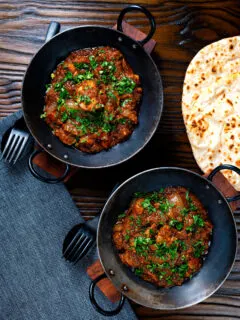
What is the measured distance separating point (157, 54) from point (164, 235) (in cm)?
108

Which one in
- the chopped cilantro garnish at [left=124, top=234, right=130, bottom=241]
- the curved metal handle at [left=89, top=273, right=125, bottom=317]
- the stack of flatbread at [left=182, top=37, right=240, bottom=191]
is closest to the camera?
the curved metal handle at [left=89, top=273, right=125, bottom=317]

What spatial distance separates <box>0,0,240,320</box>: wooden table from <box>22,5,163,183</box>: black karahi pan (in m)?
0.14

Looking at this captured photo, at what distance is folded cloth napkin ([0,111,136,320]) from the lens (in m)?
2.59

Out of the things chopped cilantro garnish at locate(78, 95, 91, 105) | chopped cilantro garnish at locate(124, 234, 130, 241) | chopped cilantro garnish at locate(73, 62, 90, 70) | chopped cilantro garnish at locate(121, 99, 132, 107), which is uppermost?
chopped cilantro garnish at locate(73, 62, 90, 70)

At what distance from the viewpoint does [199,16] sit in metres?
2.65

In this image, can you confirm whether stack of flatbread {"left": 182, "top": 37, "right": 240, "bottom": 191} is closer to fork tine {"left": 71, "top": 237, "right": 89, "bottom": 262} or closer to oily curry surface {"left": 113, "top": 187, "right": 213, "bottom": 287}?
oily curry surface {"left": 113, "top": 187, "right": 213, "bottom": 287}

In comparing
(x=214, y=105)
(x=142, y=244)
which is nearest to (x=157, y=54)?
(x=214, y=105)

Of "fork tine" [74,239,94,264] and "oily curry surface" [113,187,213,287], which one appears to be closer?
"oily curry surface" [113,187,213,287]

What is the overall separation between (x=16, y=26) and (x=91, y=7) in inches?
18.1

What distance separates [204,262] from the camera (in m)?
2.54

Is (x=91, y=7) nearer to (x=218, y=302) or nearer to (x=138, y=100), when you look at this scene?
(x=138, y=100)

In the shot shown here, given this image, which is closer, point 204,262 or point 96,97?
point 96,97

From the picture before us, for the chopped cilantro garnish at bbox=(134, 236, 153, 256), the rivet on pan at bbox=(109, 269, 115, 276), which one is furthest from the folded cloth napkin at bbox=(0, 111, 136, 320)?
the chopped cilantro garnish at bbox=(134, 236, 153, 256)

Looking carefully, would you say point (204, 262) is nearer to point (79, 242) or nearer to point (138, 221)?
point (138, 221)
